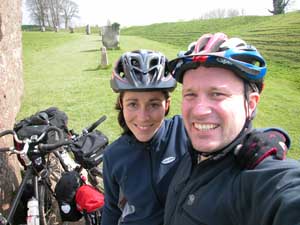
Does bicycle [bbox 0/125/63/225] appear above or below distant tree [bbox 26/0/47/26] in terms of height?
below

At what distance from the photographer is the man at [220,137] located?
1.34 metres

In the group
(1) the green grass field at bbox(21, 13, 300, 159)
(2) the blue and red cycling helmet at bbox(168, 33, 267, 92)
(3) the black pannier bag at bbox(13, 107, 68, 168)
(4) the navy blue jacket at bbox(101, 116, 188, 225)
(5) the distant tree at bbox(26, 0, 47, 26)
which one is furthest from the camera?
(5) the distant tree at bbox(26, 0, 47, 26)

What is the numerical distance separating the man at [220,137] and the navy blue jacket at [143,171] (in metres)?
0.47

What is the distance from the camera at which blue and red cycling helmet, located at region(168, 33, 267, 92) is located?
5.12 ft

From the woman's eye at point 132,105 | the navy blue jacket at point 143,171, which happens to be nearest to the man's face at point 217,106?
the navy blue jacket at point 143,171

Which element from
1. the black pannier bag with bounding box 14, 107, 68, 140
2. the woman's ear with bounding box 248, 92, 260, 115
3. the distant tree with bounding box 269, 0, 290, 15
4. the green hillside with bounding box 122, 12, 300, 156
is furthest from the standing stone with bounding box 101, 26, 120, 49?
the distant tree with bounding box 269, 0, 290, 15

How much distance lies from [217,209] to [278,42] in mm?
20850

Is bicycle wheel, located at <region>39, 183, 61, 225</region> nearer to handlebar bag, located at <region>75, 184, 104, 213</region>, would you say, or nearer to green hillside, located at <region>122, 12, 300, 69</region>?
handlebar bag, located at <region>75, 184, 104, 213</region>

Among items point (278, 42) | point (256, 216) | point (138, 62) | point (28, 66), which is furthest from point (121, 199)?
point (278, 42)

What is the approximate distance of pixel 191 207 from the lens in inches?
62.0

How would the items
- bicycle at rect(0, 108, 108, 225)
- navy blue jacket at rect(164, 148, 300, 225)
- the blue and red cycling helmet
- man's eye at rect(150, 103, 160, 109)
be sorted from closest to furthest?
navy blue jacket at rect(164, 148, 300, 225) → the blue and red cycling helmet → man's eye at rect(150, 103, 160, 109) → bicycle at rect(0, 108, 108, 225)

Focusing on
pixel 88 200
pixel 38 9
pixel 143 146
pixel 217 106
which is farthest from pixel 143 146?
pixel 38 9

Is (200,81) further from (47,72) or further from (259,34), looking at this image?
(259,34)

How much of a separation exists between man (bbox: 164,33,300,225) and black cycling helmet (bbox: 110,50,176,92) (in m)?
0.57
